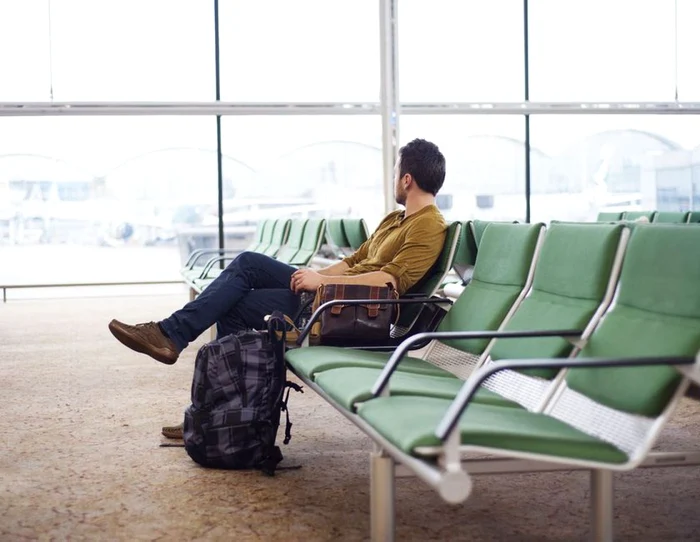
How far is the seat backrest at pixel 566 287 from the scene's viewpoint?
2.51 meters

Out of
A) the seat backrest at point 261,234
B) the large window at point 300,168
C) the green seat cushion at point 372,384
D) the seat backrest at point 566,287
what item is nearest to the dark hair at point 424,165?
the seat backrest at point 566,287

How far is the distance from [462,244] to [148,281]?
24.8 ft

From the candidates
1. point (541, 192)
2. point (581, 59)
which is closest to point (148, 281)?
point (541, 192)

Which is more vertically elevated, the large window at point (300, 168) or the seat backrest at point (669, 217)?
the large window at point (300, 168)

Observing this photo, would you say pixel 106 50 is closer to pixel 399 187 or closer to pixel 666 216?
pixel 666 216

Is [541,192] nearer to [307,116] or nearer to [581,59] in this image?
[581,59]

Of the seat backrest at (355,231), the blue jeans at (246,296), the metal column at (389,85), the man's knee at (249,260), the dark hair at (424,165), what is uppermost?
the metal column at (389,85)

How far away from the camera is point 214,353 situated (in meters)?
3.21

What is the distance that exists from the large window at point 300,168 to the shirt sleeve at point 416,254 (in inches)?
274

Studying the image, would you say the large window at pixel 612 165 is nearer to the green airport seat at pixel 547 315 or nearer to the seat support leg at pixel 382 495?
the green airport seat at pixel 547 315

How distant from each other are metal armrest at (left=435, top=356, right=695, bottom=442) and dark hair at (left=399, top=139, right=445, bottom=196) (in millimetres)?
1870

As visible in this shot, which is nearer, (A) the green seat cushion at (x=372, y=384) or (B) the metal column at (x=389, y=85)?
(A) the green seat cushion at (x=372, y=384)

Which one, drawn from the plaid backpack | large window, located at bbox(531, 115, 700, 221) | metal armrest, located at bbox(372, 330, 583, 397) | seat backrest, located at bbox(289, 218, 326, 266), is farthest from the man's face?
large window, located at bbox(531, 115, 700, 221)

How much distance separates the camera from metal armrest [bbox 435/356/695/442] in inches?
72.1
